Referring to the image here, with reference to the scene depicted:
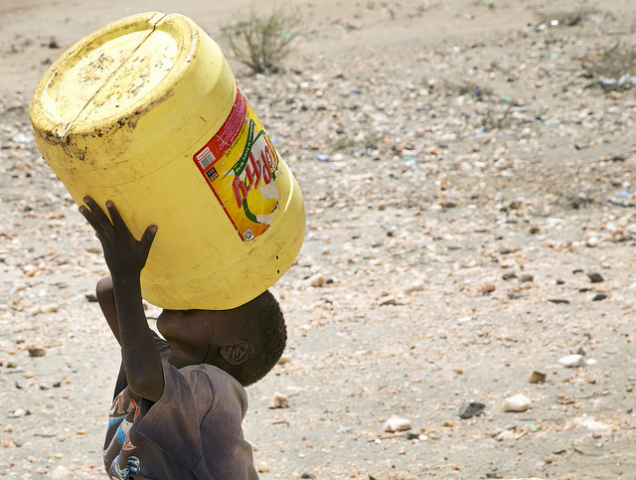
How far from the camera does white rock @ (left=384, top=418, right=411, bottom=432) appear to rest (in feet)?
10.3

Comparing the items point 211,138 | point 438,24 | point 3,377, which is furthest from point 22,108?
point 211,138

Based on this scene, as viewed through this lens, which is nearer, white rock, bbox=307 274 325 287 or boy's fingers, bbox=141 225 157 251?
boy's fingers, bbox=141 225 157 251

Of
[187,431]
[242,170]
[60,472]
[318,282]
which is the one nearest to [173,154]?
[242,170]

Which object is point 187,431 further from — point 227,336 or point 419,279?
point 419,279

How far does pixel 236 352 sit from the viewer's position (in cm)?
192

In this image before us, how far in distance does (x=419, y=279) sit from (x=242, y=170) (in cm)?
286

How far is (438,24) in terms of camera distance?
10.3m

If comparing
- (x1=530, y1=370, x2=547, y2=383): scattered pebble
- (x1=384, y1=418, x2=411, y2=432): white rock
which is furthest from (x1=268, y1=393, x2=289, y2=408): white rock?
(x1=530, y1=370, x2=547, y2=383): scattered pebble

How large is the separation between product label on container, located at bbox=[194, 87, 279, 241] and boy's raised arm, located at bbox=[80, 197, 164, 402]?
0.61 feet

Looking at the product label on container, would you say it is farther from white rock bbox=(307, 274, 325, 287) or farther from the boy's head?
white rock bbox=(307, 274, 325, 287)

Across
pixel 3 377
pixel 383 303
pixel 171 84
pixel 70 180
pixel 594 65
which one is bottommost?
pixel 594 65

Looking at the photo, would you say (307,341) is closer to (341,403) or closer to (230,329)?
(341,403)

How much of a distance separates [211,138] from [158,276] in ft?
1.25

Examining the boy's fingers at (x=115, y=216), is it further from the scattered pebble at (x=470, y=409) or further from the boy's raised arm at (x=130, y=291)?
the scattered pebble at (x=470, y=409)
